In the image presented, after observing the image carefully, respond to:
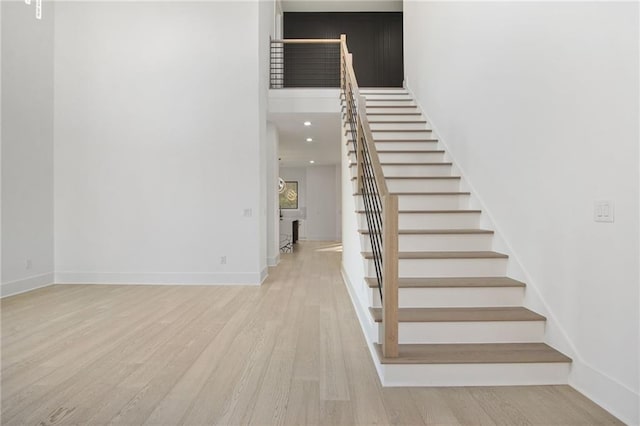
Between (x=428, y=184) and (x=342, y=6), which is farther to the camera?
(x=342, y=6)

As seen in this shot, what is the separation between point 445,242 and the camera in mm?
3135

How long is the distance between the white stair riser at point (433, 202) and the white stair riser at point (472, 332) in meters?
1.52

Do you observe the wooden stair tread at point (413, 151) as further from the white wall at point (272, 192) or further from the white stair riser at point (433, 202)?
the white wall at point (272, 192)

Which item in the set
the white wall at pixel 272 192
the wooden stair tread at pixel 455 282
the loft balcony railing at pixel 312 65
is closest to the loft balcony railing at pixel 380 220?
the wooden stair tread at pixel 455 282

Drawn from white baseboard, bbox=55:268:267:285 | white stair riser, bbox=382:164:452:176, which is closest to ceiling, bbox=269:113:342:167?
white stair riser, bbox=382:164:452:176

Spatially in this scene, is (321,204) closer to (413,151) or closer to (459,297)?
(413,151)

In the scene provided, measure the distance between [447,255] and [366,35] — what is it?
25.0 feet

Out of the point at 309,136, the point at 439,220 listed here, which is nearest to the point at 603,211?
the point at 439,220

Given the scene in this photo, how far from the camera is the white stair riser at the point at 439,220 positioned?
11.2 ft

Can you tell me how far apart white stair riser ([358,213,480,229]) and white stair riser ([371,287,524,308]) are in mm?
926

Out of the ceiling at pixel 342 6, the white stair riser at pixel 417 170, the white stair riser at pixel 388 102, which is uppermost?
the ceiling at pixel 342 6

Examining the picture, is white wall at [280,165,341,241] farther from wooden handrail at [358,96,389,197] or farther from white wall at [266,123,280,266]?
wooden handrail at [358,96,389,197]

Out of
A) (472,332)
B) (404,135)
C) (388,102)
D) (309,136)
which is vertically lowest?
(472,332)

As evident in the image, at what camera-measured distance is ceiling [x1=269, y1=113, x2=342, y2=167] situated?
6.21 metres
